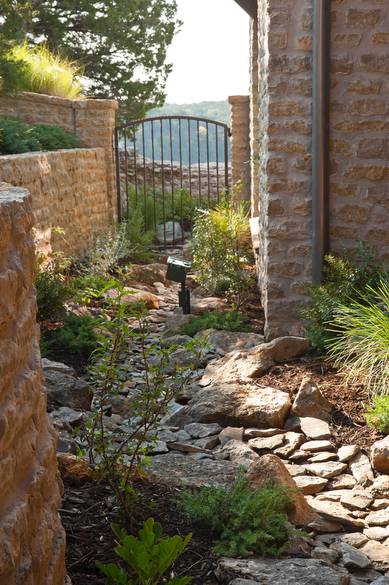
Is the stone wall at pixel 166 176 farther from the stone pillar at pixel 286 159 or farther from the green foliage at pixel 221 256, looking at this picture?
the stone pillar at pixel 286 159

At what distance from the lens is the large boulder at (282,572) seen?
9.37 ft

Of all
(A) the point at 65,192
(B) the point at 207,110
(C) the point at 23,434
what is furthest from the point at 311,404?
(B) the point at 207,110

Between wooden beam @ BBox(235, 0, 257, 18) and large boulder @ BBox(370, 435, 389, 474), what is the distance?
595 cm

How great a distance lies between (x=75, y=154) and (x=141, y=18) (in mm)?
7915

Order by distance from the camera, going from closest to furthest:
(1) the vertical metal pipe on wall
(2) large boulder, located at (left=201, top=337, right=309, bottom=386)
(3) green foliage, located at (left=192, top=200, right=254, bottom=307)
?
(2) large boulder, located at (left=201, top=337, right=309, bottom=386) < (1) the vertical metal pipe on wall < (3) green foliage, located at (left=192, top=200, right=254, bottom=307)

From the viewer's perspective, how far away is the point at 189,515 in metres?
3.25

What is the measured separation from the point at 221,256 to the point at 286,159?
8.28 ft

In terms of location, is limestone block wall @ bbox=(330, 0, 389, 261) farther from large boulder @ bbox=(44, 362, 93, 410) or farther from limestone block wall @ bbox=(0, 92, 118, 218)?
limestone block wall @ bbox=(0, 92, 118, 218)

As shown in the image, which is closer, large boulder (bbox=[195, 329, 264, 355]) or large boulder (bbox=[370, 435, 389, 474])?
large boulder (bbox=[370, 435, 389, 474])

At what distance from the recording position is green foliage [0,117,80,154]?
350 inches

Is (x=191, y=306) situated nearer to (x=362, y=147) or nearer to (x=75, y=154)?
(x=362, y=147)

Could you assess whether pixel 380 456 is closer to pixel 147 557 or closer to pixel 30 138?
pixel 147 557

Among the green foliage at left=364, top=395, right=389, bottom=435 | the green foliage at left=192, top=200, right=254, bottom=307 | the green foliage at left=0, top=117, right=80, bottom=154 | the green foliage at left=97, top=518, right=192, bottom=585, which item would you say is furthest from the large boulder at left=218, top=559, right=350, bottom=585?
the green foliage at left=0, top=117, right=80, bottom=154

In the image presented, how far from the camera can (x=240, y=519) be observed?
3193 millimetres
